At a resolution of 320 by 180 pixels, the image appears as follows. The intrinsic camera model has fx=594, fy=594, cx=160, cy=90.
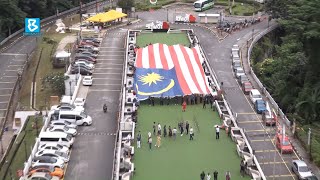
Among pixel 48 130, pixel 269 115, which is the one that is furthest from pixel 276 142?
pixel 48 130

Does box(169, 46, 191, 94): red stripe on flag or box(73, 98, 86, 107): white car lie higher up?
box(169, 46, 191, 94): red stripe on flag

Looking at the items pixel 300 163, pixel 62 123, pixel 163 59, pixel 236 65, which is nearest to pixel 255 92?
pixel 236 65

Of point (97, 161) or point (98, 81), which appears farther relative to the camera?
point (98, 81)

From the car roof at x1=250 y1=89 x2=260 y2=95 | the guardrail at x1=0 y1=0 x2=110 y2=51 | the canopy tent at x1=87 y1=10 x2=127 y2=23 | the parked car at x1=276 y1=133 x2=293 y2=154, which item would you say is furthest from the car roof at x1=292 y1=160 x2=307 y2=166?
the guardrail at x1=0 y1=0 x2=110 y2=51

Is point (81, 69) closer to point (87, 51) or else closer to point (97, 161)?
point (87, 51)

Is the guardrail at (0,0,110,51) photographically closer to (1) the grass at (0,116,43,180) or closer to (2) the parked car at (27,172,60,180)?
(1) the grass at (0,116,43,180)

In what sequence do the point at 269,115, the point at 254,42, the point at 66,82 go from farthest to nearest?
the point at 254,42 → the point at 66,82 → the point at 269,115
